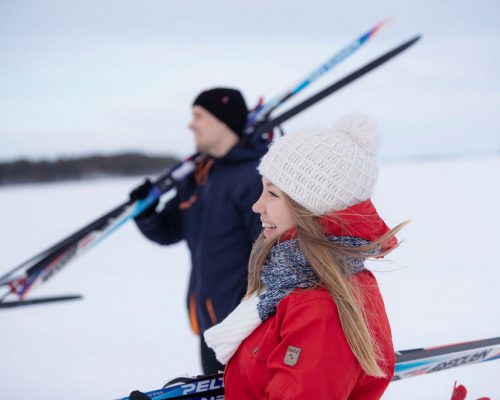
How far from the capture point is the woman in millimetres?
689

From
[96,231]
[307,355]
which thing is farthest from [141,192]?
[307,355]

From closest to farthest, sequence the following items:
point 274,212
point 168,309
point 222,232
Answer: point 274,212, point 222,232, point 168,309

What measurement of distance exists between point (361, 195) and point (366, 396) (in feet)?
1.03

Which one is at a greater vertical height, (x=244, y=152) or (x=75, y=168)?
(x=244, y=152)

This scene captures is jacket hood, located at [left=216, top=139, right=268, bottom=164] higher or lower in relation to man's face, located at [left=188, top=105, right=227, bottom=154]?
lower

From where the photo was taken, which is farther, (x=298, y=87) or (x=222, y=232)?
(x=298, y=87)

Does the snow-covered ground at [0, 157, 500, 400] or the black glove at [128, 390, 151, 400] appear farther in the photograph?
the snow-covered ground at [0, 157, 500, 400]

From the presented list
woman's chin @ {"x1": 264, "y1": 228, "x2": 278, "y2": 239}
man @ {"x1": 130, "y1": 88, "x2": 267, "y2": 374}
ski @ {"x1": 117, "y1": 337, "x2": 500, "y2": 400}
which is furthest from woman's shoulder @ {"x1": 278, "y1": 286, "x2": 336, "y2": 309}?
man @ {"x1": 130, "y1": 88, "x2": 267, "y2": 374}

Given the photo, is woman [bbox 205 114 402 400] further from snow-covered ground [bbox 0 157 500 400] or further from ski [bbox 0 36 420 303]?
ski [bbox 0 36 420 303]

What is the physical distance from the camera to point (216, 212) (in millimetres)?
1727

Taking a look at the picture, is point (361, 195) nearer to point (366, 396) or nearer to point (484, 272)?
point (366, 396)

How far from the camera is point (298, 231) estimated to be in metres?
0.77

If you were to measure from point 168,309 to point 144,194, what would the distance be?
1228 mm

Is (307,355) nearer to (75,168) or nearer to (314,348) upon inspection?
(314,348)
